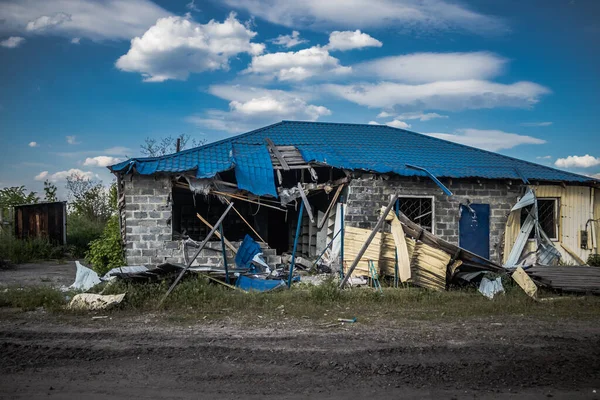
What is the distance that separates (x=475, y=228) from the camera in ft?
43.3

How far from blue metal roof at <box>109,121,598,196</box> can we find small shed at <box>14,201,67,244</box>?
9434 millimetres

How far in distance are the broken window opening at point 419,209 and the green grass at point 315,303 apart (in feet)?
12.8

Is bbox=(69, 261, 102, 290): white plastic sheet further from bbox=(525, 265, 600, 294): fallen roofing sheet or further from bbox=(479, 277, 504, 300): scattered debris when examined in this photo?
bbox=(525, 265, 600, 294): fallen roofing sheet

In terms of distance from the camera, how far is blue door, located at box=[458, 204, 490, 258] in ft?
43.1

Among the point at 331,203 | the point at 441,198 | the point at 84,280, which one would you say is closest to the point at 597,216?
the point at 441,198

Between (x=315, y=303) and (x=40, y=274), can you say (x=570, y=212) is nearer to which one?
(x=315, y=303)

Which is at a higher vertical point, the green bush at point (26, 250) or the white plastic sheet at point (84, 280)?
the white plastic sheet at point (84, 280)

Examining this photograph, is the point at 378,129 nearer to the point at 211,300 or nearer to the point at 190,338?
the point at 211,300

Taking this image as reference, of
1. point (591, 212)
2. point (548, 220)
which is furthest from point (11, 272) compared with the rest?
point (591, 212)

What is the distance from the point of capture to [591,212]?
1402 cm

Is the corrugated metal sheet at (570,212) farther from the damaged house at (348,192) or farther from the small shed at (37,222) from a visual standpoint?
the small shed at (37,222)

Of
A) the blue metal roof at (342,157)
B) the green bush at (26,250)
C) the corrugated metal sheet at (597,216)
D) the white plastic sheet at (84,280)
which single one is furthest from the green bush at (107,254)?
the corrugated metal sheet at (597,216)

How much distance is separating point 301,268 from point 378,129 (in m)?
6.92

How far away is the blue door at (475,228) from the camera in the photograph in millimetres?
13125
